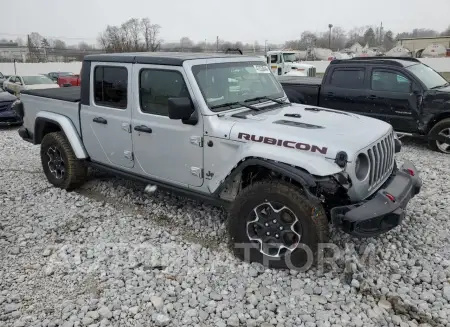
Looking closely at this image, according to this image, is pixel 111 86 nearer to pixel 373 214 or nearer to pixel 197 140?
pixel 197 140

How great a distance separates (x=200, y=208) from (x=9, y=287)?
2268mm

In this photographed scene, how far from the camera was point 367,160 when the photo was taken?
11.5ft

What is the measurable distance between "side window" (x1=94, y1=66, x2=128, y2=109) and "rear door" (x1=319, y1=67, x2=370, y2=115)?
17.6ft

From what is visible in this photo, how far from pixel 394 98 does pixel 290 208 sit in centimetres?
549

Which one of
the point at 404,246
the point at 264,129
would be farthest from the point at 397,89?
the point at 264,129

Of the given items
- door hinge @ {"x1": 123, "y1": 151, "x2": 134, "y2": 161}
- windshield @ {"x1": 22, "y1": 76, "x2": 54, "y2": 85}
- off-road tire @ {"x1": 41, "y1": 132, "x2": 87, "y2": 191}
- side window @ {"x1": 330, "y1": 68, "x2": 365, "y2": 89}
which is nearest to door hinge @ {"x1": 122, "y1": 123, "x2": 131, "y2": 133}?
door hinge @ {"x1": 123, "y1": 151, "x2": 134, "y2": 161}

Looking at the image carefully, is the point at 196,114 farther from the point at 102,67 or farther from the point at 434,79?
the point at 434,79

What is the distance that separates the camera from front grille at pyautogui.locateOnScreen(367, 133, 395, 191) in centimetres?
359

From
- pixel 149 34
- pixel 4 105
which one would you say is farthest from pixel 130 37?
pixel 4 105

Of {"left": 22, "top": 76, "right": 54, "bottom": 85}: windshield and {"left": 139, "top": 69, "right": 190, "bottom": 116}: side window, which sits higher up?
{"left": 139, "top": 69, "right": 190, "bottom": 116}: side window

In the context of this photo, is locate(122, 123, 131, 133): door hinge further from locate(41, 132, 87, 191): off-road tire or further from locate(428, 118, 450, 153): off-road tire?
locate(428, 118, 450, 153): off-road tire

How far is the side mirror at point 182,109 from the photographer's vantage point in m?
3.68

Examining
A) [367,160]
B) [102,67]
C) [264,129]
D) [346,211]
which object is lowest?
[346,211]

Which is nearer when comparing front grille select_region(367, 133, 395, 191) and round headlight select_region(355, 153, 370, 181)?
round headlight select_region(355, 153, 370, 181)
